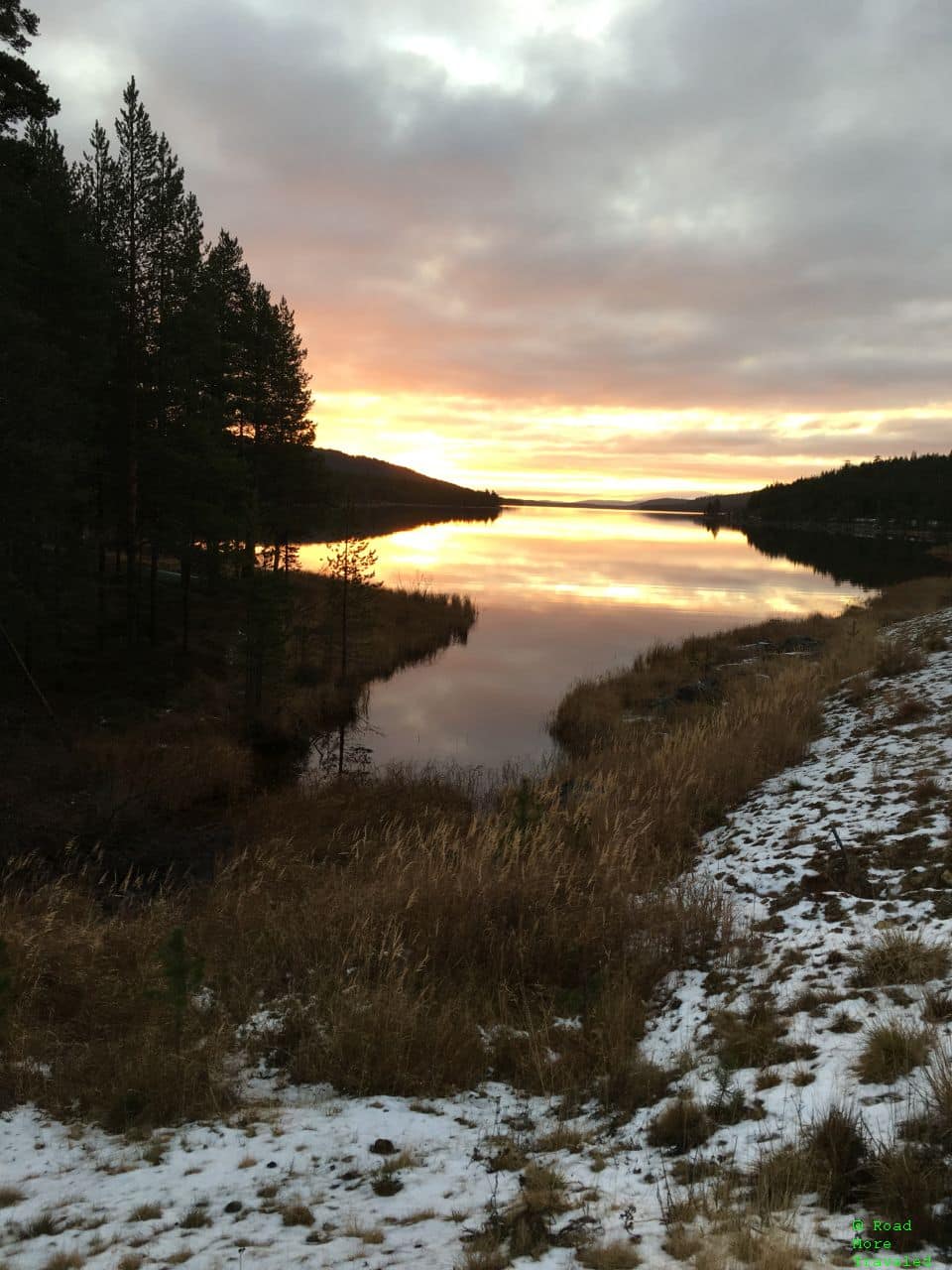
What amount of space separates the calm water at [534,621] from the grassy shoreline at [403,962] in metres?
10.5

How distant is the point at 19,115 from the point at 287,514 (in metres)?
19.3

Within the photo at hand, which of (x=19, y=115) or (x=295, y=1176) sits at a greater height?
(x=19, y=115)

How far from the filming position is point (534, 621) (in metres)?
42.5

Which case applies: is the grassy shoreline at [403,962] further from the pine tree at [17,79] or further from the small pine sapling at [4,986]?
the pine tree at [17,79]

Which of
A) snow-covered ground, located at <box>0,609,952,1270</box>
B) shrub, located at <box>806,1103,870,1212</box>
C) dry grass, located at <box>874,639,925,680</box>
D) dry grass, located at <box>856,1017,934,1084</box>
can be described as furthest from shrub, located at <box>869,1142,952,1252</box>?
dry grass, located at <box>874,639,925,680</box>

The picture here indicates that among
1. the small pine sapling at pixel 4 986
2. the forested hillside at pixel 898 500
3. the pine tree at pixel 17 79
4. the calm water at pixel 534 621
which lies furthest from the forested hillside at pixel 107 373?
the forested hillside at pixel 898 500

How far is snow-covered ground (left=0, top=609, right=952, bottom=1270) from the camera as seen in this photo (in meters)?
3.40

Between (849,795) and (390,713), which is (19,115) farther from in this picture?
(849,795)

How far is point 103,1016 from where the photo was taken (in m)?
5.94

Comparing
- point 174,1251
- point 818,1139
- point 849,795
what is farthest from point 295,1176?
point 849,795

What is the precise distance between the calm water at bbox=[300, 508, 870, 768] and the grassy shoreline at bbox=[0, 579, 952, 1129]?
10533mm

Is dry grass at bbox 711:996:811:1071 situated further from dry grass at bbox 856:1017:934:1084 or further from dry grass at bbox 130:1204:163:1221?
dry grass at bbox 130:1204:163:1221

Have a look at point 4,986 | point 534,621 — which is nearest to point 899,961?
point 4,986

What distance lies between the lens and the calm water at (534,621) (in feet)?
77.2
